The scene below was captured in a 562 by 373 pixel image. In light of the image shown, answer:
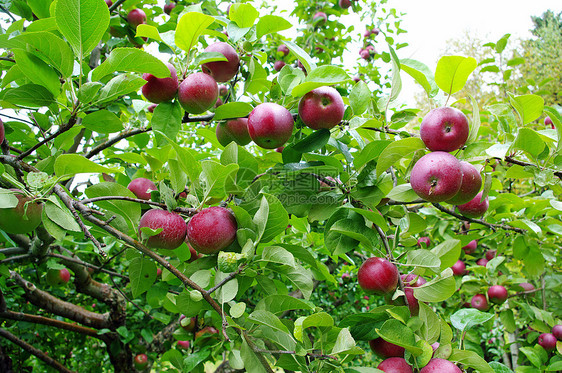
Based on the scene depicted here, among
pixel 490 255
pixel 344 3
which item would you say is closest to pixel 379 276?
pixel 490 255

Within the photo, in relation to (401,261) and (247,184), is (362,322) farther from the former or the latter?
(247,184)

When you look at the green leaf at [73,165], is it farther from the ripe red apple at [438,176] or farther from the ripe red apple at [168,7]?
the ripe red apple at [168,7]

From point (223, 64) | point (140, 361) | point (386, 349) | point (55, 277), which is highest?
point (223, 64)

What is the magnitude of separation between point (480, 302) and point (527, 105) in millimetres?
1413

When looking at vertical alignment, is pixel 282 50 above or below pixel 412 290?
above

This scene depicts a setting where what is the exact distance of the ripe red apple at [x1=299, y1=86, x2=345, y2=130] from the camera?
0.90 m

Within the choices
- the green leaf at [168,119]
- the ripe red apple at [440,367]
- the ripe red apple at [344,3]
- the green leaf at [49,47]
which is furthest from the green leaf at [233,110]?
the ripe red apple at [344,3]

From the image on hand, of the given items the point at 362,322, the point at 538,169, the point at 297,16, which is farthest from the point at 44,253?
the point at 297,16

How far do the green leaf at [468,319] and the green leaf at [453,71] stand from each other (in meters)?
0.58

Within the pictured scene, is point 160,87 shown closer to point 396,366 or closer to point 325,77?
point 325,77

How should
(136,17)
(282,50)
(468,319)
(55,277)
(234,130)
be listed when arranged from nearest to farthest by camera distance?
1. (468,319)
2. (234,130)
3. (136,17)
4. (55,277)
5. (282,50)

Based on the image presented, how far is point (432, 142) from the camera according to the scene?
2.70ft

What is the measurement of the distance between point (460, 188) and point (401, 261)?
0.29 metres

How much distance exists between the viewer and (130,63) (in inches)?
33.2
